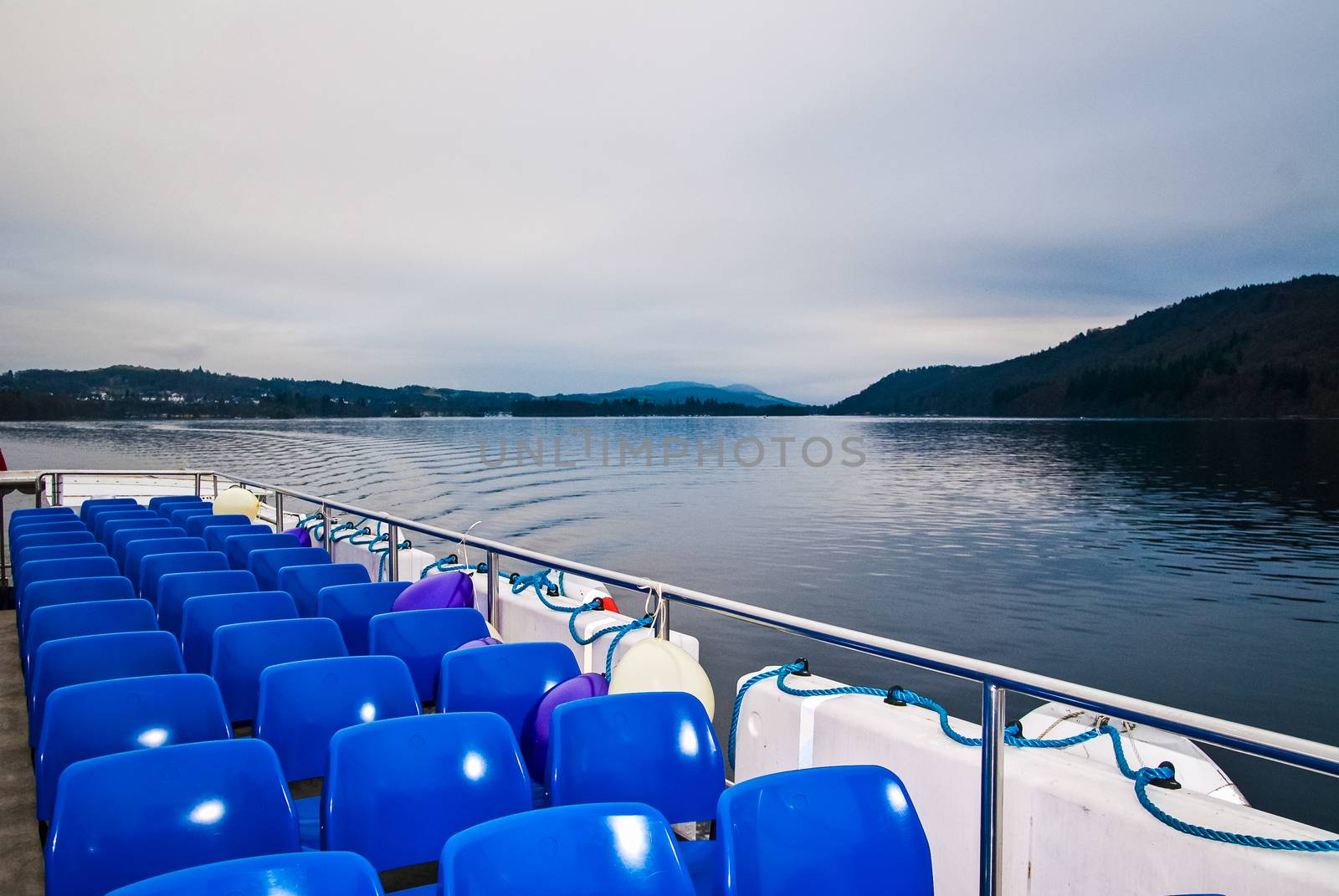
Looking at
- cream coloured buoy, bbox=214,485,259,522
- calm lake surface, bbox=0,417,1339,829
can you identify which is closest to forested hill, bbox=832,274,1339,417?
calm lake surface, bbox=0,417,1339,829

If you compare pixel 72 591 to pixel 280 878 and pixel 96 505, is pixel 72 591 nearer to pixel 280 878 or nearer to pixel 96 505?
pixel 280 878

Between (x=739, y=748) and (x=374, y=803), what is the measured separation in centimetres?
122

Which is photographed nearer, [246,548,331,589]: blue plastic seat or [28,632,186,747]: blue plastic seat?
[28,632,186,747]: blue plastic seat

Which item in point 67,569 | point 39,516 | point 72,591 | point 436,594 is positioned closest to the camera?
point 72,591

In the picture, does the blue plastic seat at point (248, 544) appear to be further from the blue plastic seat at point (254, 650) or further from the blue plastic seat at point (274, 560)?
the blue plastic seat at point (254, 650)

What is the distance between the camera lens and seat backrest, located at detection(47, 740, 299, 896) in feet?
5.15

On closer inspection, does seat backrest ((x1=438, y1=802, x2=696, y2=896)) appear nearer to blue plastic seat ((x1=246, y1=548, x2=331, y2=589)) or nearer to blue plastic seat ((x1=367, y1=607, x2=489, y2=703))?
blue plastic seat ((x1=367, y1=607, x2=489, y2=703))

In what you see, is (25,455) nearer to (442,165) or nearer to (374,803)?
(442,165)

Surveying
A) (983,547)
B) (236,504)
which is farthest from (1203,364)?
(236,504)

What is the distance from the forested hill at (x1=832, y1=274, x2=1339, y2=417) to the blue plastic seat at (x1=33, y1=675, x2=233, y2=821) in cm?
10165

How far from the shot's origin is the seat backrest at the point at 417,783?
5.96 ft

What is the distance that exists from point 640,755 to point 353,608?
2353 millimetres

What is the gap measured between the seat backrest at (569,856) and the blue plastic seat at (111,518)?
6.86m

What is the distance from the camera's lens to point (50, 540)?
5.70m
